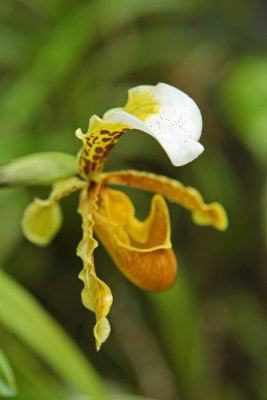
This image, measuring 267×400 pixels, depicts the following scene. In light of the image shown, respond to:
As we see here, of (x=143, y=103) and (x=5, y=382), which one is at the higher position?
(x=143, y=103)

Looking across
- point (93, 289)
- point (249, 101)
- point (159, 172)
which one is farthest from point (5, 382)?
point (159, 172)

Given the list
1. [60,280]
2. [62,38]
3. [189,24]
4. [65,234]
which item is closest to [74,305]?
[60,280]

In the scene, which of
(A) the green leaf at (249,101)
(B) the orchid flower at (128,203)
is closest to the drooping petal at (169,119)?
(B) the orchid flower at (128,203)

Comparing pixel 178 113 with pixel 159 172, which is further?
pixel 159 172

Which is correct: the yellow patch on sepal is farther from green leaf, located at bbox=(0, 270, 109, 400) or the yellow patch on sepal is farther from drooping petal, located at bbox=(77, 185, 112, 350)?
green leaf, located at bbox=(0, 270, 109, 400)

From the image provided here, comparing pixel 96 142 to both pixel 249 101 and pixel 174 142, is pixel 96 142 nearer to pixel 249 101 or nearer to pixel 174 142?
pixel 174 142

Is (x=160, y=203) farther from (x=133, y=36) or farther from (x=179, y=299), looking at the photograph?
(x=133, y=36)

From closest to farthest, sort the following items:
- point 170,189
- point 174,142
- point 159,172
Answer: point 174,142 < point 170,189 < point 159,172
